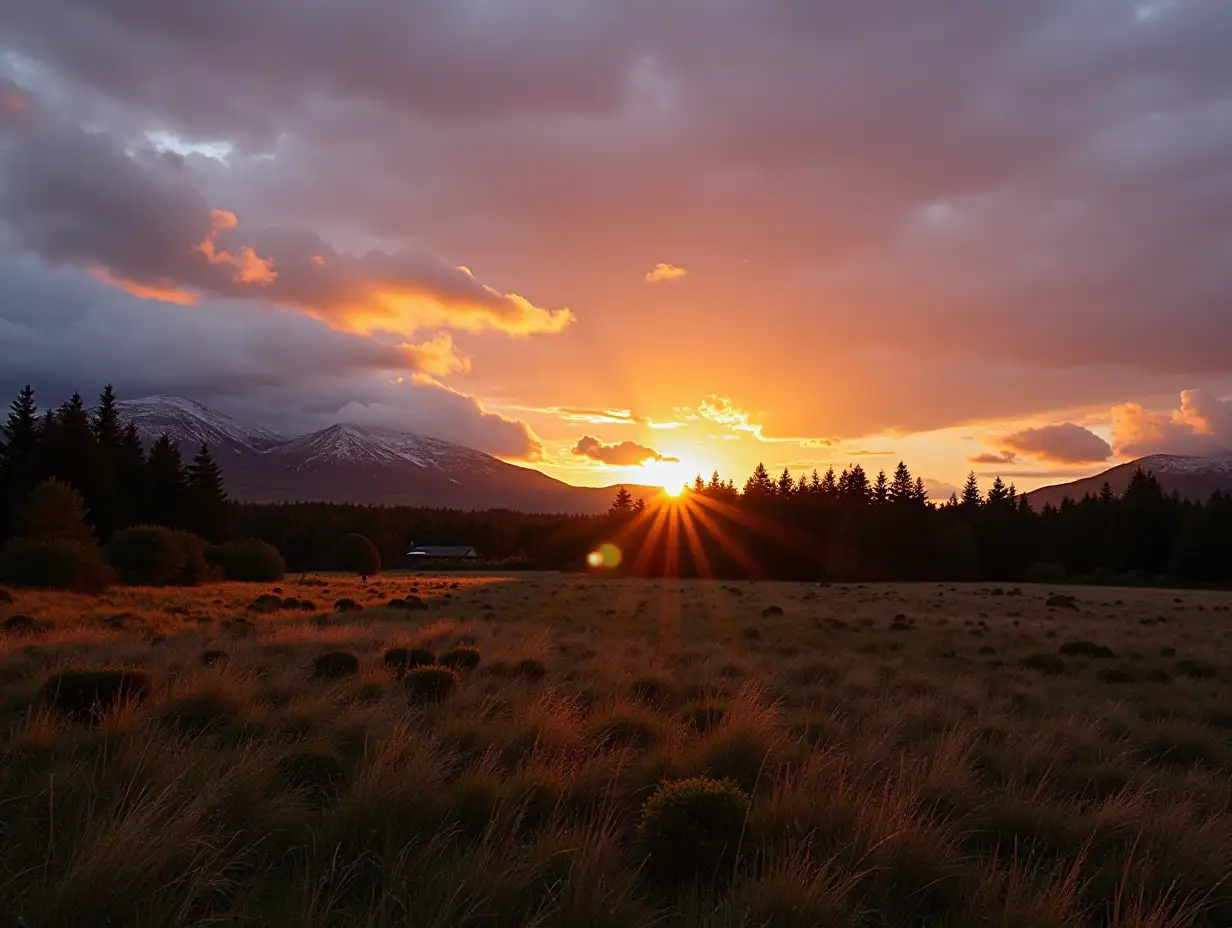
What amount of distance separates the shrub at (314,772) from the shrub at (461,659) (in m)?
7.11

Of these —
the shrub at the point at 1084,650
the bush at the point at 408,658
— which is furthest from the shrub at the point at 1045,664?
the bush at the point at 408,658

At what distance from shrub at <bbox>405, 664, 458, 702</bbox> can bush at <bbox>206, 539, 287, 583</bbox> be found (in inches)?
2271

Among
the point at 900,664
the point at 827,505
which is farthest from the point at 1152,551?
the point at 900,664

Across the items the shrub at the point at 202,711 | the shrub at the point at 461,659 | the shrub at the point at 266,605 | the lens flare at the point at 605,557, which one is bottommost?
the lens flare at the point at 605,557

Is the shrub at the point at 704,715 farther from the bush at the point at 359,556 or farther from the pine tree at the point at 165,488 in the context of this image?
the bush at the point at 359,556

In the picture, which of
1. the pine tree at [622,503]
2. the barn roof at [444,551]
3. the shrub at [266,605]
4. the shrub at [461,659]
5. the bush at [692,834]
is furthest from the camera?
the barn roof at [444,551]

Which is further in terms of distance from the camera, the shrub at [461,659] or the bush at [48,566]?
the bush at [48,566]

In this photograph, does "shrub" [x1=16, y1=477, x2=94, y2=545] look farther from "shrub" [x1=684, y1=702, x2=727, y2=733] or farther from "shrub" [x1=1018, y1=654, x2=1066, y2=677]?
"shrub" [x1=1018, y1=654, x2=1066, y2=677]

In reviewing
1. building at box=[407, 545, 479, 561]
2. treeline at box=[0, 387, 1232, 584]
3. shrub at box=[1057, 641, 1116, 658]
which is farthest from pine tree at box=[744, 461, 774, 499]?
shrub at box=[1057, 641, 1116, 658]

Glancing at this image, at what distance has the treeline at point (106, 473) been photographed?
59.0 m

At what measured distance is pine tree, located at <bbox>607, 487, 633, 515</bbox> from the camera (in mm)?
130800

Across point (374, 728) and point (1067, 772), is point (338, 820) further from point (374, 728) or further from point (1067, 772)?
point (1067, 772)

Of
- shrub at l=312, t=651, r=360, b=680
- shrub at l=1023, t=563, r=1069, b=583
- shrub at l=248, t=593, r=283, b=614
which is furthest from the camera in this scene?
shrub at l=1023, t=563, r=1069, b=583

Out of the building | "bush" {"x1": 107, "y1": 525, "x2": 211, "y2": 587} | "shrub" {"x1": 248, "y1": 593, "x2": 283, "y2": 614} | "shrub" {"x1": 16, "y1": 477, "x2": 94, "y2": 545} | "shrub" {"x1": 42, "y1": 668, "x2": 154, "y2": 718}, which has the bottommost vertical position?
the building
